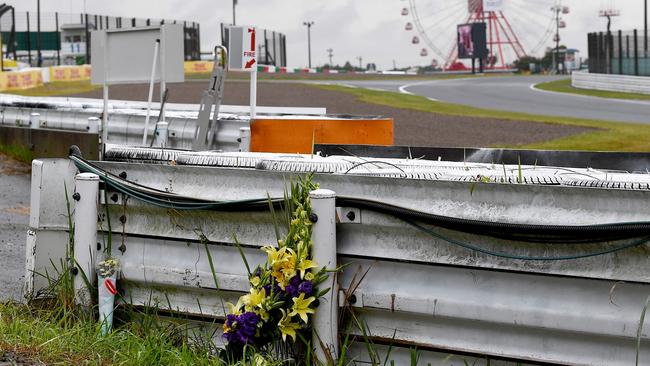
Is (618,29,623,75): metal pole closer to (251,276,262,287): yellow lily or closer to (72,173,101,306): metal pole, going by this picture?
(72,173,101,306): metal pole

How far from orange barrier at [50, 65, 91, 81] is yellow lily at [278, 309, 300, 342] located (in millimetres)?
56255

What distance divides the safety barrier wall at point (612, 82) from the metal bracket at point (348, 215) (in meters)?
41.8

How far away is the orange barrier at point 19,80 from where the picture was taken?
46.9 m

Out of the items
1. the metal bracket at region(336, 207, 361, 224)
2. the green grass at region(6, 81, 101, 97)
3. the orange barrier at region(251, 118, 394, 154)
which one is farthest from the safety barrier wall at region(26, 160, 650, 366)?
the green grass at region(6, 81, 101, 97)

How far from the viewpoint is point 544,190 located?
4.01 m

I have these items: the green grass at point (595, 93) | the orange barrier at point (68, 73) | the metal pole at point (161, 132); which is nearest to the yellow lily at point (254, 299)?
the metal pole at point (161, 132)

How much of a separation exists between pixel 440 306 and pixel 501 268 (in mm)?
285

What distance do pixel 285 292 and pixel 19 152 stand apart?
1100 cm

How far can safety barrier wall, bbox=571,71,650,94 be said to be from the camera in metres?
44.8

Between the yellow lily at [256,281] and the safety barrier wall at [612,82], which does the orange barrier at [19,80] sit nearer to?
the safety barrier wall at [612,82]

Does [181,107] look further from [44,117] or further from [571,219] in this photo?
[571,219]

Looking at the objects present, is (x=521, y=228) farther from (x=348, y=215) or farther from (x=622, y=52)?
(x=622, y=52)

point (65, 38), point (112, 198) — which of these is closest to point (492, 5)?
point (65, 38)

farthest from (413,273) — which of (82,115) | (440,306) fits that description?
(82,115)
